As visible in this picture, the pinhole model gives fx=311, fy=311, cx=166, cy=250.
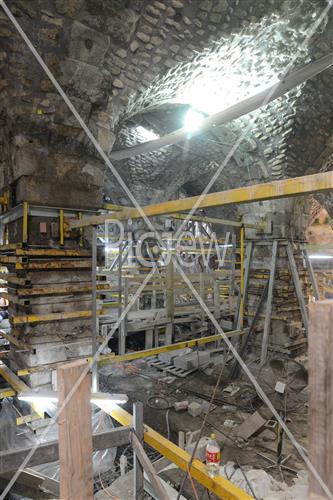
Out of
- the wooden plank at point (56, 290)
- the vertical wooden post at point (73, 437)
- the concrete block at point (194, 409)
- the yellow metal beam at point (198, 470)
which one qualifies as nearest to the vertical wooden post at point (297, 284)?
the concrete block at point (194, 409)

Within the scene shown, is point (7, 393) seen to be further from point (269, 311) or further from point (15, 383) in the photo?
point (269, 311)

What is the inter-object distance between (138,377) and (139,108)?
4.74 metres

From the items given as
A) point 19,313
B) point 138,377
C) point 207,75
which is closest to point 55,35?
point 207,75

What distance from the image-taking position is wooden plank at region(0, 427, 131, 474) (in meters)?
1.62

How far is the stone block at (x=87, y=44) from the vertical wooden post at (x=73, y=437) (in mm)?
3532

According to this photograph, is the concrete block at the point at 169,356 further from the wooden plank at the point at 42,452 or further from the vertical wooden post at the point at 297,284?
the wooden plank at the point at 42,452

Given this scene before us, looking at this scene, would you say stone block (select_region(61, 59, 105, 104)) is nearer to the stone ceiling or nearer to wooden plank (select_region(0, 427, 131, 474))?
the stone ceiling

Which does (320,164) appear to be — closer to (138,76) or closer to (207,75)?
(207,75)

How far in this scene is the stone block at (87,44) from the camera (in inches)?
136

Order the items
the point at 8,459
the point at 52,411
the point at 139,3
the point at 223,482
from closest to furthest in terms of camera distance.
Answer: the point at 8,459 → the point at 223,482 → the point at 52,411 → the point at 139,3

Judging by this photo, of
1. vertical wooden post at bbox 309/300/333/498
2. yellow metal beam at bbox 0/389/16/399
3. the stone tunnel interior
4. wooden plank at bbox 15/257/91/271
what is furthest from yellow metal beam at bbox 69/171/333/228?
yellow metal beam at bbox 0/389/16/399

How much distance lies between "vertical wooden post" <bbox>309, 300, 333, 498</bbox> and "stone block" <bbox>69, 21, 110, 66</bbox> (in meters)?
3.80

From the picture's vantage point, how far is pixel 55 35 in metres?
3.38

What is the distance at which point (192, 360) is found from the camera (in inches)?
240
